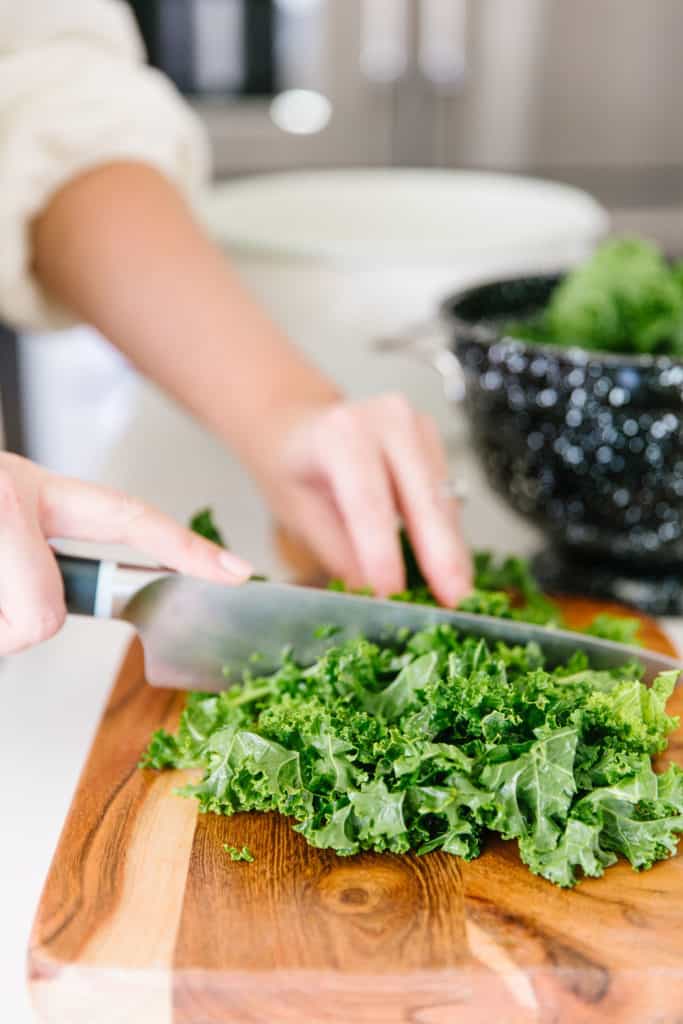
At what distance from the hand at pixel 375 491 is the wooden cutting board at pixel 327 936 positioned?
1.05ft

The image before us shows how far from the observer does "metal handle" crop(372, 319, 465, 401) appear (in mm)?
1254

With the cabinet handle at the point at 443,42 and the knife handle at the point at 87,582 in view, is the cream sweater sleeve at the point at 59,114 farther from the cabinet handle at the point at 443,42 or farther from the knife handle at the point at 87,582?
the cabinet handle at the point at 443,42

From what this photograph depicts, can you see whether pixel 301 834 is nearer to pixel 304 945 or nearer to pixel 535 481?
pixel 304 945

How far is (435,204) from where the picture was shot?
178 cm

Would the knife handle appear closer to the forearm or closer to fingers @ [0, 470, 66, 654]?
fingers @ [0, 470, 66, 654]

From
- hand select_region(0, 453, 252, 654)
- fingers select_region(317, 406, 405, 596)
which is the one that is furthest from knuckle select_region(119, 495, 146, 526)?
fingers select_region(317, 406, 405, 596)

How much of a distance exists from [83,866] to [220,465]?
3.18 feet

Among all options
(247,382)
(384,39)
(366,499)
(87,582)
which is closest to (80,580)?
(87,582)

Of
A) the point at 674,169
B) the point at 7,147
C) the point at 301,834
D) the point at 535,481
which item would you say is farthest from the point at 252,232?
the point at 674,169

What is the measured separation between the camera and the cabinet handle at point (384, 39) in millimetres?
3129

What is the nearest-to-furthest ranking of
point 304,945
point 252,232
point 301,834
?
point 304,945, point 301,834, point 252,232

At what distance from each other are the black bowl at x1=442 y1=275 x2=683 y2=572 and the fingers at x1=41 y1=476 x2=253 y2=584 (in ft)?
1.33

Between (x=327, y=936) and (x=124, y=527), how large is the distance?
1.07 feet

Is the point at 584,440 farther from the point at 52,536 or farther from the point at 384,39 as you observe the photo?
the point at 384,39
